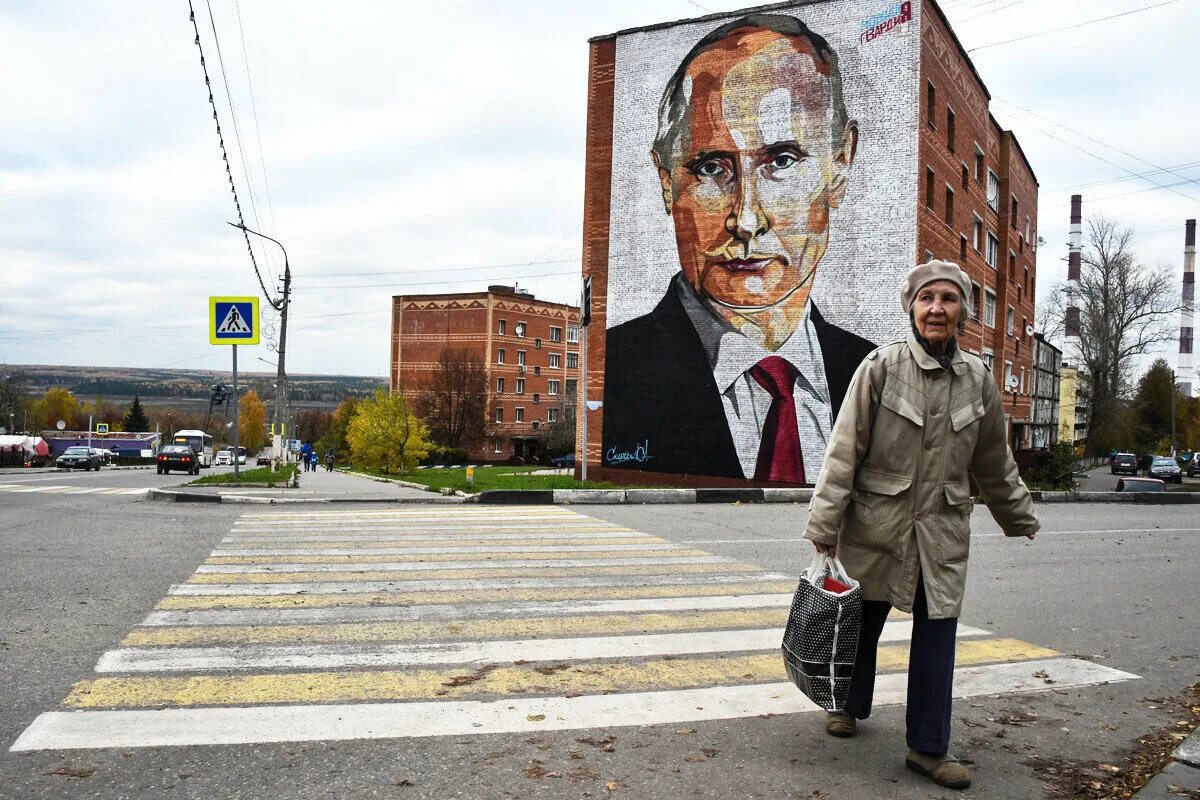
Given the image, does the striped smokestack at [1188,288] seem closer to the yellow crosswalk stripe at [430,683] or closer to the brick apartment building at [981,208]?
the brick apartment building at [981,208]

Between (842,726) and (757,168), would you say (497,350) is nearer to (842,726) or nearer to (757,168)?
(757,168)

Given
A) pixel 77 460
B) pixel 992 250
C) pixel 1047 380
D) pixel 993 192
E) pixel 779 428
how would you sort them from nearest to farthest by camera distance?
1. pixel 779 428
2. pixel 993 192
3. pixel 992 250
4. pixel 77 460
5. pixel 1047 380

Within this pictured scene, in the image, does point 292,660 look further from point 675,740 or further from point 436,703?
point 675,740

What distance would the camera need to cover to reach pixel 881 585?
3.88 metres

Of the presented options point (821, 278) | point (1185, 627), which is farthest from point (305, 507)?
point (821, 278)

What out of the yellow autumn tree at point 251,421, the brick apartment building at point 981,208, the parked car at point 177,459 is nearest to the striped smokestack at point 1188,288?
the brick apartment building at point 981,208

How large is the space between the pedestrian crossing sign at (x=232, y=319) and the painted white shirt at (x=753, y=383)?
12908 mm

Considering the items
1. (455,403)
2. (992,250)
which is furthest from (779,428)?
(455,403)

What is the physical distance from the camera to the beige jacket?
3805 millimetres

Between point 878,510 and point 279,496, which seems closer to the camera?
point 878,510

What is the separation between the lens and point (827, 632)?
381 cm

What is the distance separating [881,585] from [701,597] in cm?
384

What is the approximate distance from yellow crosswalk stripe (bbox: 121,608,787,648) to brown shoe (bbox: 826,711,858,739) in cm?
216
